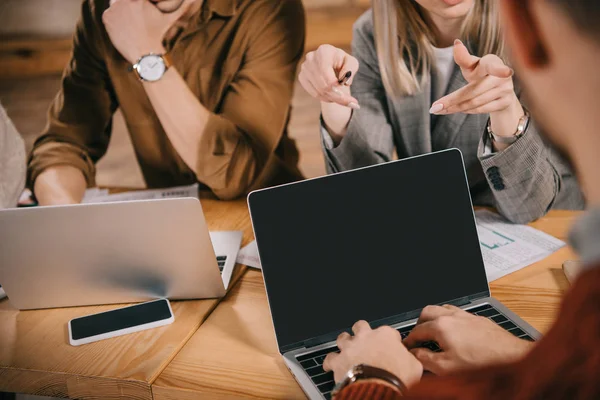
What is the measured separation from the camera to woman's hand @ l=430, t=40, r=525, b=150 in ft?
4.44

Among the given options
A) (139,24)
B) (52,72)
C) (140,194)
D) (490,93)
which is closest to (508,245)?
(490,93)

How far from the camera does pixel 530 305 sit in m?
1.12

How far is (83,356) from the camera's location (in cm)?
109

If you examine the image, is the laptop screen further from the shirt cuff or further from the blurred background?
the blurred background

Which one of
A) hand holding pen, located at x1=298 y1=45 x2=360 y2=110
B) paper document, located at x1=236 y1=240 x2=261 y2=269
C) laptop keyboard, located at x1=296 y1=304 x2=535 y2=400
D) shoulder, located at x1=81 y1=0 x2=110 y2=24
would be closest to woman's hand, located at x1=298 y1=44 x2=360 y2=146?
hand holding pen, located at x1=298 y1=45 x2=360 y2=110

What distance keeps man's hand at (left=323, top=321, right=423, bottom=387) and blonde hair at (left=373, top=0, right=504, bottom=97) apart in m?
0.89

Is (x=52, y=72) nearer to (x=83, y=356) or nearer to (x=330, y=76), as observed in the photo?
(x=330, y=76)

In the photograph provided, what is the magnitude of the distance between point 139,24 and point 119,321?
1.07 m

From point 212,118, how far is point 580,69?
1.51m

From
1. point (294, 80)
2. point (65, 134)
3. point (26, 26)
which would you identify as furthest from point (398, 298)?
point (26, 26)

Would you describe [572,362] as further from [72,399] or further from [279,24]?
[279,24]

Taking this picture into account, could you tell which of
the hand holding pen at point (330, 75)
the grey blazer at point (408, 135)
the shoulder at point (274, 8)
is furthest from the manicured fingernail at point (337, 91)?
the shoulder at point (274, 8)

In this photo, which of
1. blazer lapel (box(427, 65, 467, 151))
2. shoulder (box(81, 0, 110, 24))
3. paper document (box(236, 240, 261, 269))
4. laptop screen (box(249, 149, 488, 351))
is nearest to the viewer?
laptop screen (box(249, 149, 488, 351))

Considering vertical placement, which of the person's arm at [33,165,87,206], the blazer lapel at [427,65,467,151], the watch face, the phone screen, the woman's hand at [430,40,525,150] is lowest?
the person's arm at [33,165,87,206]
